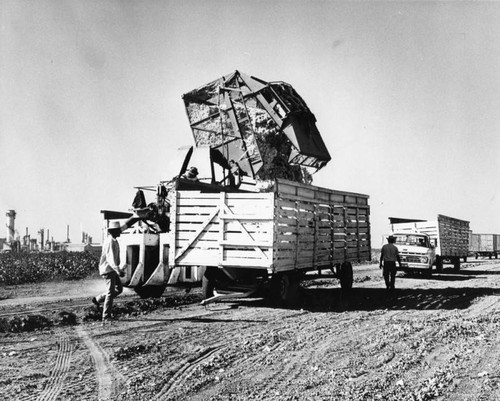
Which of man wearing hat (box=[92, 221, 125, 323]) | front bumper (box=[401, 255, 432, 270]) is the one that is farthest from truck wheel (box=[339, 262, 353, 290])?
front bumper (box=[401, 255, 432, 270])

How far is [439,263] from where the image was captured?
899 inches

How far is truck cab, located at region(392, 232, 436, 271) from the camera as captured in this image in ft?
64.4

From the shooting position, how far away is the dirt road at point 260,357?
4.51m

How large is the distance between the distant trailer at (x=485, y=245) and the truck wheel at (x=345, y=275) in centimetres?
3490

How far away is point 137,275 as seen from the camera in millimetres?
10438

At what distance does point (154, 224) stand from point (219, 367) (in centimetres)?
676

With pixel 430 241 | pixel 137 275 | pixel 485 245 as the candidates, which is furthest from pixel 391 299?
pixel 485 245

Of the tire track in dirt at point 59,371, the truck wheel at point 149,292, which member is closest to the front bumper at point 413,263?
the truck wheel at point 149,292

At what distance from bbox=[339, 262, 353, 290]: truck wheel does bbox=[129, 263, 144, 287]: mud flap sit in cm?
554

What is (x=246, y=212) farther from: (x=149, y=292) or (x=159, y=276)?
(x=149, y=292)

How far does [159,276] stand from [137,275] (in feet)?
1.96

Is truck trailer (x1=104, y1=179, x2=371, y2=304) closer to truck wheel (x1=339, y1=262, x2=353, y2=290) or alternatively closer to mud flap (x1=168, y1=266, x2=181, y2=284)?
mud flap (x1=168, y1=266, x2=181, y2=284)

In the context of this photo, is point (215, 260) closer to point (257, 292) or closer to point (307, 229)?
point (257, 292)

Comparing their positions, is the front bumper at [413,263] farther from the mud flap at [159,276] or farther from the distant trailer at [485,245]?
the distant trailer at [485,245]
